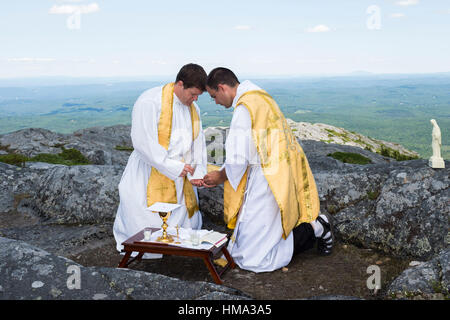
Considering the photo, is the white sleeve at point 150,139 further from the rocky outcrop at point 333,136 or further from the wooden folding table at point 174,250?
the rocky outcrop at point 333,136

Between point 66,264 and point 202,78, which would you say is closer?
point 66,264

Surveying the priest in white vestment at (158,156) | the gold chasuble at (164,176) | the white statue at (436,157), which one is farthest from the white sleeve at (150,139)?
the white statue at (436,157)

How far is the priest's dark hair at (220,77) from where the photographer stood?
589cm

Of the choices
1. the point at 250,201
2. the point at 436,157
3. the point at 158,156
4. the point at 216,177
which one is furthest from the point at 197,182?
the point at 436,157

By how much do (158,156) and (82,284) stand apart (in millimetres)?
2458

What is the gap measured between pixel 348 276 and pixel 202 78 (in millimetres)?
3230

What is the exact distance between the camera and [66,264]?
480 centimetres

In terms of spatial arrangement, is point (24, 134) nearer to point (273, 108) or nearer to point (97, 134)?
point (97, 134)

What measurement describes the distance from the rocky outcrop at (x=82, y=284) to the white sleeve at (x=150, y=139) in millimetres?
2048

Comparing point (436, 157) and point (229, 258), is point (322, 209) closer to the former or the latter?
point (436, 157)

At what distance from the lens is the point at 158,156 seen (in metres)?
6.46

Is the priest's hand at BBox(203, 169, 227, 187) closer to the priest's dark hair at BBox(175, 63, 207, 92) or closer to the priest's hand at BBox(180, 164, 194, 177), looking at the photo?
the priest's hand at BBox(180, 164, 194, 177)
